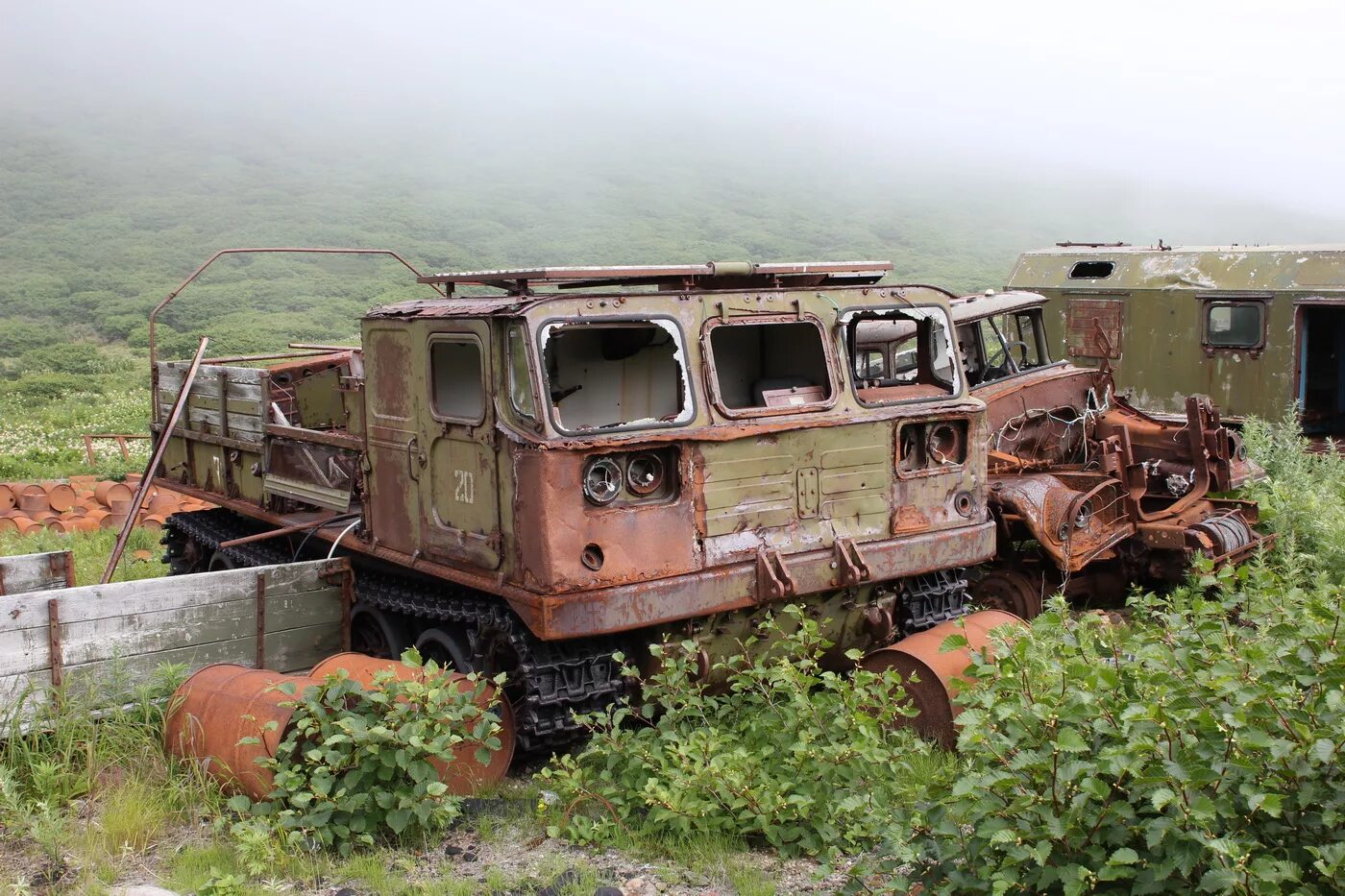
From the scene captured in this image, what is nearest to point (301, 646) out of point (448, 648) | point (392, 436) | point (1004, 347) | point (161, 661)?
point (161, 661)

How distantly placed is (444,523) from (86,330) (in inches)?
1510

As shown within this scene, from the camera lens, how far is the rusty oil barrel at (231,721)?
5.80 m

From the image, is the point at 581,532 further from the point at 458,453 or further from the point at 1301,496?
the point at 1301,496

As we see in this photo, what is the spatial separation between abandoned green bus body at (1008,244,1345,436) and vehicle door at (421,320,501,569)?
9.19 metres

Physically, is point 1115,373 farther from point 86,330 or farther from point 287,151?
point 287,151

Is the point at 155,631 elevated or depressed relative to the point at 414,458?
depressed

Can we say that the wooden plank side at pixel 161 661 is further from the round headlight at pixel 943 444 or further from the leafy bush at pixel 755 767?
the round headlight at pixel 943 444

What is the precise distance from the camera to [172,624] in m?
6.92

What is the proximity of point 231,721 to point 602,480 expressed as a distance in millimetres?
2084

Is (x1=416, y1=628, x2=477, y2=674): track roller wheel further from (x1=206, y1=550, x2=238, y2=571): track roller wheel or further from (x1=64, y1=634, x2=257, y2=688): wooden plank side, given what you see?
(x1=206, y1=550, x2=238, y2=571): track roller wheel

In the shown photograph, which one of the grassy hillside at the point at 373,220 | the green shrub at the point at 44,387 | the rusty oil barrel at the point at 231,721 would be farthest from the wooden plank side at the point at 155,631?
the green shrub at the point at 44,387

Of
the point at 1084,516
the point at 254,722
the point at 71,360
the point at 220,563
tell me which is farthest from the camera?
the point at 71,360

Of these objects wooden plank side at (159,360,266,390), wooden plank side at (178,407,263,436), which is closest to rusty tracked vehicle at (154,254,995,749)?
wooden plank side at (178,407,263,436)

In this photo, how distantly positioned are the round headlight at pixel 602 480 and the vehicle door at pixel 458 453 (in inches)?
19.5
